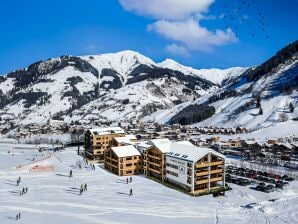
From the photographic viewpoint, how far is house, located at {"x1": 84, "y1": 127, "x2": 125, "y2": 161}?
11175cm

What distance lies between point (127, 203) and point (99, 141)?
54.5 metres

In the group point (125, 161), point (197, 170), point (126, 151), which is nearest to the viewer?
point (197, 170)

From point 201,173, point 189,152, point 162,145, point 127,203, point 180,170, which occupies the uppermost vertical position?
point 162,145

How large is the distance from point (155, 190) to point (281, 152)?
59.0 m

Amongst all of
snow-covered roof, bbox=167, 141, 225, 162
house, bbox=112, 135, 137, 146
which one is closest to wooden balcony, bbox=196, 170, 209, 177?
snow-covered roof, bbox=167, 141, 225, 162

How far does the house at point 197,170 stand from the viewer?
228 feet

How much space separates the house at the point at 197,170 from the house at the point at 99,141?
130 ft

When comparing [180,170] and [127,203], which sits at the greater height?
[180,170]

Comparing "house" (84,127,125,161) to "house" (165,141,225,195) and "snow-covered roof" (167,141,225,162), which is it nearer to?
"snow-covered roof" (167,141,225,162)

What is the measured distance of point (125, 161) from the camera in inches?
3401

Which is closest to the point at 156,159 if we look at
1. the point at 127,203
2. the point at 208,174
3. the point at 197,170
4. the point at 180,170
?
the point at 180,170

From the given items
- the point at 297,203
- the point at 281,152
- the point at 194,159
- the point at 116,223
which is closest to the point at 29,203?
the point at 116,223

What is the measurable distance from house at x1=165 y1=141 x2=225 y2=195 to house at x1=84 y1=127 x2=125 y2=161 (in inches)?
1559

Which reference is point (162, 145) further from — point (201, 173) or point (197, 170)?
point (201, 173)
